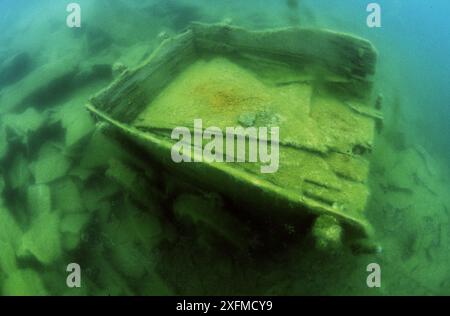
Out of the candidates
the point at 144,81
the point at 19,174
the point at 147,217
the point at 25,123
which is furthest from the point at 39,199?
the point at 144,81

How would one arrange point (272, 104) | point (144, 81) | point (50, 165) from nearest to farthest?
1. point (272, 104)
2. point (144, 81)
3. point (50, 165)

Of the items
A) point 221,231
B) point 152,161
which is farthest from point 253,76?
point 221,231

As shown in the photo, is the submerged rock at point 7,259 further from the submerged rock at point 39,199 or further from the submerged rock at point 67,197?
the submerged rock at point 67,197

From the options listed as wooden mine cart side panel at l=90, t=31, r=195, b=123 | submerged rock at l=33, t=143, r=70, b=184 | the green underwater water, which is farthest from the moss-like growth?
submerged rock at l=33, t=143, r=70, b=184

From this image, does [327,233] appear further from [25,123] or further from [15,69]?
[15,69]

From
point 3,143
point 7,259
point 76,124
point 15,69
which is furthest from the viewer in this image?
point 15,69

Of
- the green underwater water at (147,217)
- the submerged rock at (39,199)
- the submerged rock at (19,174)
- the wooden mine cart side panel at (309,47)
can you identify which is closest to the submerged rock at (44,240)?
the green underwater water at (147,217)

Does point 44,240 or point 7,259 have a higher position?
point 44,240
